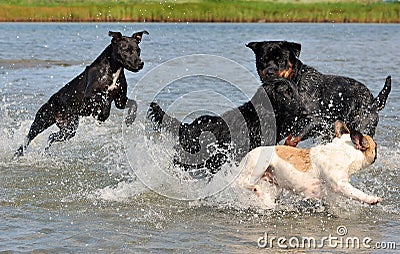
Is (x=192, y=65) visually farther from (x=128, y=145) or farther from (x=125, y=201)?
(x=125, y=201)

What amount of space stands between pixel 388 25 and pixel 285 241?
1438 inches

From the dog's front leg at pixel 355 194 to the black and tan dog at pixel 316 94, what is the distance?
49.4 inches

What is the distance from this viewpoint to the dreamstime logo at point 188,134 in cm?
667

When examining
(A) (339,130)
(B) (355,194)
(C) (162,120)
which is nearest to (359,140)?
(A) (339,130)

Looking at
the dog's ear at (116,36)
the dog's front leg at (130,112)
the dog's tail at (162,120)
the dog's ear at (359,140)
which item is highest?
the dog's ear at (116,36)

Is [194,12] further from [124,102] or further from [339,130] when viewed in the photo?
[339,130]

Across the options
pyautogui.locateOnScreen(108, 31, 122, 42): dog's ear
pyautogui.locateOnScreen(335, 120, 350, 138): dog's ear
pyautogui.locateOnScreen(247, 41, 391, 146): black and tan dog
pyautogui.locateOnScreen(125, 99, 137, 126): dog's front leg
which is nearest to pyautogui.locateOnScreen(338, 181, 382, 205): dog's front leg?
pyautogui.locateOnScreen(335, 120, 350, 138): dog's ear

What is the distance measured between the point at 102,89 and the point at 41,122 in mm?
1076

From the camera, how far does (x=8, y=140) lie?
9.64 m

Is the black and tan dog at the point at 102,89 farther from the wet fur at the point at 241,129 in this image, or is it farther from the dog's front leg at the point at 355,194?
the dog's front leg at the point at 355,194

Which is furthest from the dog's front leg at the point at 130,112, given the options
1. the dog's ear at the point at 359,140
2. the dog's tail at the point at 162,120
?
the dog's ear at the point at 359,140

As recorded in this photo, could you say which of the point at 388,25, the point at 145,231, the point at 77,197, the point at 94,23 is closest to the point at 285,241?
the point at 145,231

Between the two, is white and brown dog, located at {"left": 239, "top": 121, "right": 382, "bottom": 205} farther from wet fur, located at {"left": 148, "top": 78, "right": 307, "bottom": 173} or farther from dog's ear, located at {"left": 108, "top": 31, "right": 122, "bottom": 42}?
dog's ear, located at {"left": 108, "top": 31, "right": 122, "bottom": 42}
